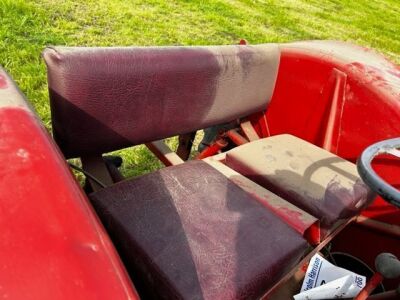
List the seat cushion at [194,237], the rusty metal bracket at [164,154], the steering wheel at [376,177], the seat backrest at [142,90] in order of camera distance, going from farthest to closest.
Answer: the rusty metal bracket at [164,154] → the seat backrest at [142,90] → the seat cushion at [194,237] → the steering wheel at [376,177]

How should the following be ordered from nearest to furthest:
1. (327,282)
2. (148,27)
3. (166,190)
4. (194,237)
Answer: (194,237) < (166,190) < (327,282) < (148,27)

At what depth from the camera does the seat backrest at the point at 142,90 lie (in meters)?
1.31

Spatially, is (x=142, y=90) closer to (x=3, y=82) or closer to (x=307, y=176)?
(x=3, y=82)

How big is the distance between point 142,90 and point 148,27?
2744 mm

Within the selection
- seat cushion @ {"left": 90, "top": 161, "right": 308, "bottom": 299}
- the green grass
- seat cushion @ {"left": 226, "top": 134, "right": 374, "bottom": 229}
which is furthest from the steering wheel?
the green grass

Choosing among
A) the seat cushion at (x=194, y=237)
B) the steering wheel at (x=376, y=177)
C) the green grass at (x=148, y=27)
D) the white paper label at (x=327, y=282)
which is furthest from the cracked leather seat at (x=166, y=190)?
the green grass at (x=148, y=27)

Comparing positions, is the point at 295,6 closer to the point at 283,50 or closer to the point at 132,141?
the point at 283,50

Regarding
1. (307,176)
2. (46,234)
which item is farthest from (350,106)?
(46,234)

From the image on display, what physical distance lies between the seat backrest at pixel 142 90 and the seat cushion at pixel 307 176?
0.77 ft

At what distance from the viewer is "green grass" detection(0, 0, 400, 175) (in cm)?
277

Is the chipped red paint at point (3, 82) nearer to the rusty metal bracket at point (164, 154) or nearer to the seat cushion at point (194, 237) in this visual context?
the seat cushion at point (194, 237)

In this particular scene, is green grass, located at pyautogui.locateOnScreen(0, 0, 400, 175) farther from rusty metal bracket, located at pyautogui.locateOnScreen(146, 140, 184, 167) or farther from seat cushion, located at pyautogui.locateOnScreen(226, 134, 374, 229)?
seat cushion, located at pyautogui.locateOnScreen(226, 134, 374, 229)

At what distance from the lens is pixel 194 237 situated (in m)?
1.27

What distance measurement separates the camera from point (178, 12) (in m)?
4.76
